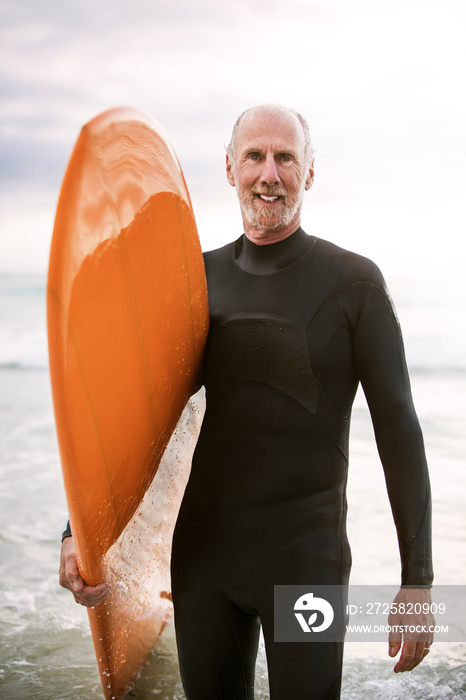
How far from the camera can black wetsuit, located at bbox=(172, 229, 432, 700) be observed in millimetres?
1772

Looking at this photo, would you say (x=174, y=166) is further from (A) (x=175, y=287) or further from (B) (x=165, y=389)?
(B) (x=165, y=389)

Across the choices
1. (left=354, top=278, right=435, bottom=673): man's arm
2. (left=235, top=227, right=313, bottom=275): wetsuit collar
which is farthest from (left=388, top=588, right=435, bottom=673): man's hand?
(left=235, top=227, right=313, bottom=275): wetsuit collar

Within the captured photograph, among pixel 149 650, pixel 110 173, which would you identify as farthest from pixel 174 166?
pixel 149 650

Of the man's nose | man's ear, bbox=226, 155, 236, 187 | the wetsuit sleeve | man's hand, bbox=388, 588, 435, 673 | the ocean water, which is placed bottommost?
the ocean water

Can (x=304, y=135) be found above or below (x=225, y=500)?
above

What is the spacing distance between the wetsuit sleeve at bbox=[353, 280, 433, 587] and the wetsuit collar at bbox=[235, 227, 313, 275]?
220 millimetres

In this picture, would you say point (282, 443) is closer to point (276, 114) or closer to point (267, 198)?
point (267, 198)

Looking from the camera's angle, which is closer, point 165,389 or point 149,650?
point 165,389

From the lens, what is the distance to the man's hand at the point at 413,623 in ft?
5.70

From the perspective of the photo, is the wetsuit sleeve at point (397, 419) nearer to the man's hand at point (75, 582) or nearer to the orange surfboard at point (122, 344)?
the orange surfboard at point (122, 344)

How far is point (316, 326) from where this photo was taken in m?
1.79

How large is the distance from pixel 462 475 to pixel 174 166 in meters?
4.88

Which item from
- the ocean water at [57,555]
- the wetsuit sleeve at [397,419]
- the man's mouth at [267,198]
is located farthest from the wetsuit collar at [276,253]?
the ocean water at [57,555]

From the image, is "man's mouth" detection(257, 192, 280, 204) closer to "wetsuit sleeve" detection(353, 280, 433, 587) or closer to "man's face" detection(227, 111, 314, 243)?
"man's face" detection(227, 111, 314, 243)
